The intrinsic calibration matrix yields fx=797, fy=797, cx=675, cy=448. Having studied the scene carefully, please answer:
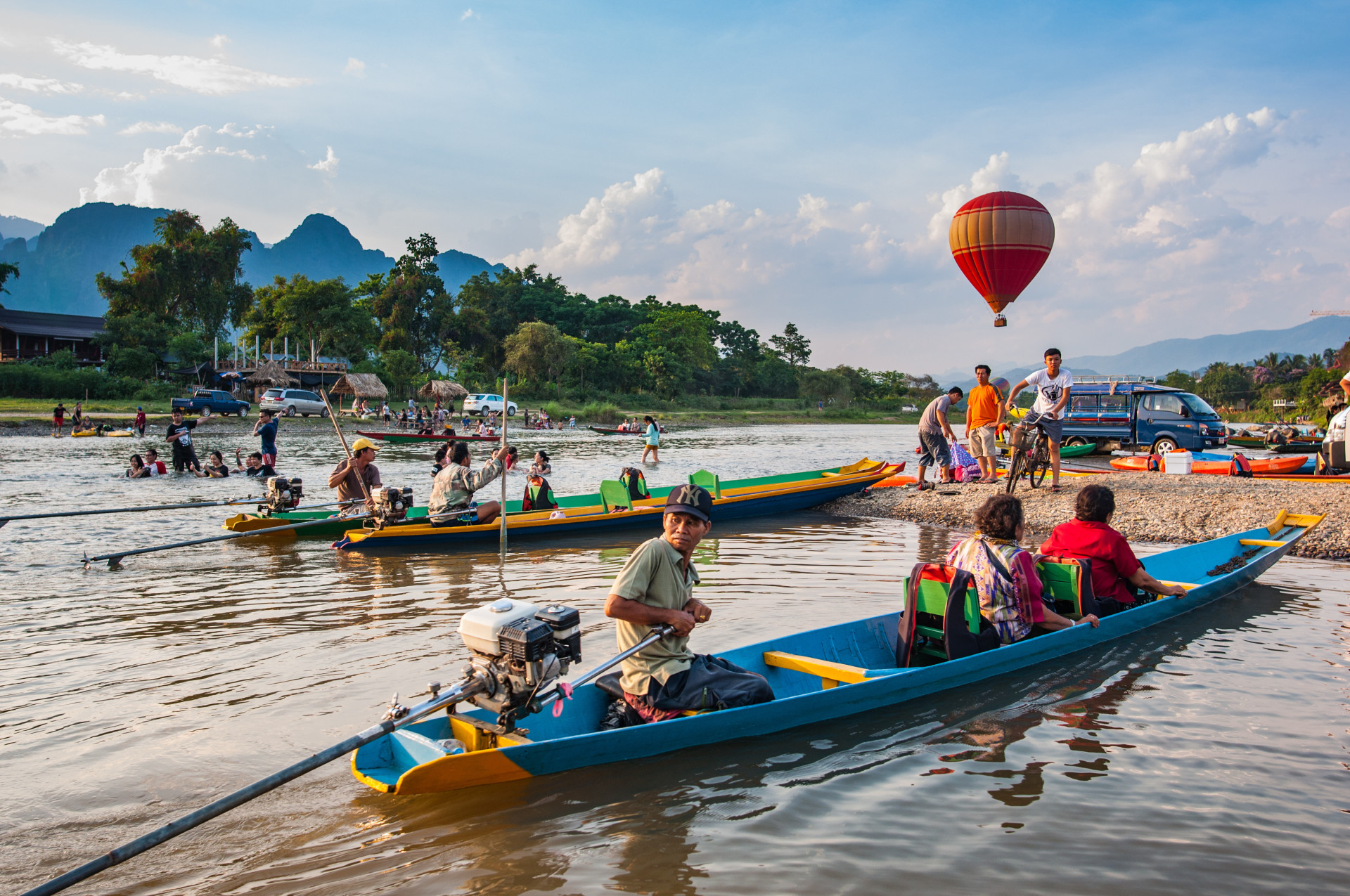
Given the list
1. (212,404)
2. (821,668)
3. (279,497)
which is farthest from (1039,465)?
(212,404)

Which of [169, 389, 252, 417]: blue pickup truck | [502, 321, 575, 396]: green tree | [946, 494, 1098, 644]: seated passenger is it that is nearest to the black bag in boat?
[946, 494, 1098, 644]: seated passenger

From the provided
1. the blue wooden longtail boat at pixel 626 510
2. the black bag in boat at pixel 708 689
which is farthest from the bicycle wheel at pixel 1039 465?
the black bag in boat at pixel 708 689

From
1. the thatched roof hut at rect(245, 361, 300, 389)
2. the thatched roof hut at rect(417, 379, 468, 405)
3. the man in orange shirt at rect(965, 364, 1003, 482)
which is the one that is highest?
the thatched roof hut at rect(245, 361, 300, 389)

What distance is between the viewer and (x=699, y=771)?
4.43 metres

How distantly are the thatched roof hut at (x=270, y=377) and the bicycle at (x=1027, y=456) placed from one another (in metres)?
43.9

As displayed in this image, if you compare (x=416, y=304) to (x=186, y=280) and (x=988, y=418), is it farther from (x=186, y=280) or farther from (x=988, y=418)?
(x=988, y=418)

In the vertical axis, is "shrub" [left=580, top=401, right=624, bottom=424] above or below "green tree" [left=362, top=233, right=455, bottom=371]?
below

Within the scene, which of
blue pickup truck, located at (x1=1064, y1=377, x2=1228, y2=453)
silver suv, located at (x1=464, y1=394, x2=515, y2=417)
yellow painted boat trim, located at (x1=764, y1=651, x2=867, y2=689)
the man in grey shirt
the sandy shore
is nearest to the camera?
yellow painted boat trim, located at (x1=764, y1=651, x2=867, y2=689)

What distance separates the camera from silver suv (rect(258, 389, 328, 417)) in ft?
137

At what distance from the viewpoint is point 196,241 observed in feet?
178

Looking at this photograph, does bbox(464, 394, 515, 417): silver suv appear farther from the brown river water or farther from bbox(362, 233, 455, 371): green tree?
the brown river water

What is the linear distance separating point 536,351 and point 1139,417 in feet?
142

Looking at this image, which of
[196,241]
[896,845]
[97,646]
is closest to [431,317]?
[196,241]

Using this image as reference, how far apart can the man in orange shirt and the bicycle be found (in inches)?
26.9
